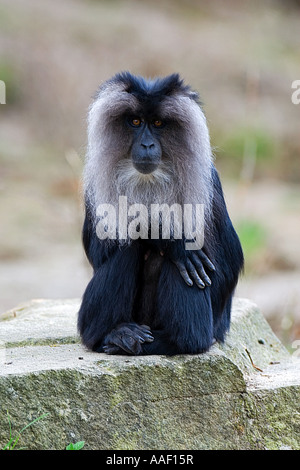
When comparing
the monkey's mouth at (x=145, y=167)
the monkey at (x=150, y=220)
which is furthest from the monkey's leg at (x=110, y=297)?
the monkey's mouth at (x=145, y=167)

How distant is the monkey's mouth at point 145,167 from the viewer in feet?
15.0

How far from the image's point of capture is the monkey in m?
4.62

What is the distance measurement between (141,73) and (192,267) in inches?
536

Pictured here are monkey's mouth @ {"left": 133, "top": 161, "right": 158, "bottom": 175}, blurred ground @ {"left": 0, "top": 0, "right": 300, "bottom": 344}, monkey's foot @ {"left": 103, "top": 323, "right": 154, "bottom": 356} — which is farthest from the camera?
blurred ground @ {"left": 0, "top": 0, "right": 300, "bottom": 344}

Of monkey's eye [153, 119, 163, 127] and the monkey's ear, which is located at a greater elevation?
the monkey's ear

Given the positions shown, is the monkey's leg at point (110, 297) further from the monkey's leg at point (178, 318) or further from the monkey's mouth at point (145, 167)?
the monkey's mouth at point (145, 167)

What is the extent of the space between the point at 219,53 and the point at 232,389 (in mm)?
15755

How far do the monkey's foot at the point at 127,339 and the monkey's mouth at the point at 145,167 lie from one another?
0.96 metres

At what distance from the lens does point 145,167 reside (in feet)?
15.0

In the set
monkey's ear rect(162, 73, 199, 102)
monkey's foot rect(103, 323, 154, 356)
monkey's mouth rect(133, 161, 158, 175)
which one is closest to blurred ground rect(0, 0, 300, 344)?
monkey's foot rect(103, 323, 154, 356)

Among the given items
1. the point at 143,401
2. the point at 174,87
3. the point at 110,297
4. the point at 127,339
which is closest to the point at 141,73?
the point at 174,87

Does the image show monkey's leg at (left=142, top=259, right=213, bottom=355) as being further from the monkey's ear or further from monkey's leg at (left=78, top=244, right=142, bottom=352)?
the monkey's ear

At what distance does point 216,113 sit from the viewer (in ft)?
58.6

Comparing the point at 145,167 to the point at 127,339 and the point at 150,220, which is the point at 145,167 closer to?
the point at 150,220
